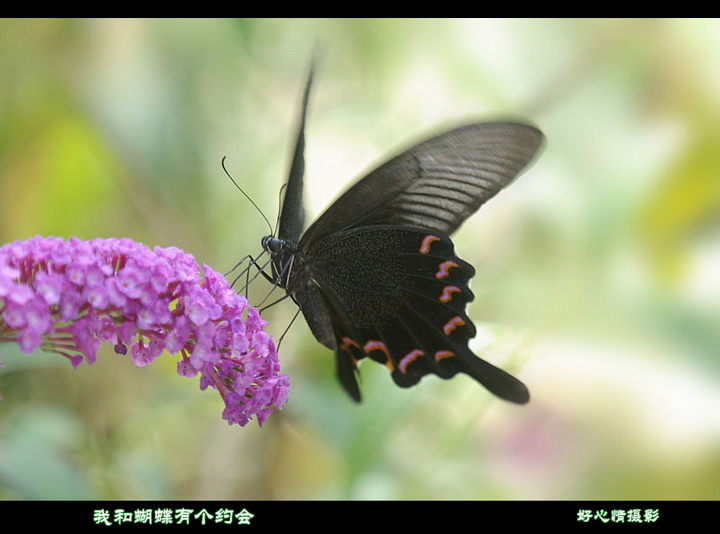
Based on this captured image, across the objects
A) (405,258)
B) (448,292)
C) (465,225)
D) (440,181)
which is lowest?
(448,292)

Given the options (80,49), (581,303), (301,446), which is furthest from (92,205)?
(581,303)

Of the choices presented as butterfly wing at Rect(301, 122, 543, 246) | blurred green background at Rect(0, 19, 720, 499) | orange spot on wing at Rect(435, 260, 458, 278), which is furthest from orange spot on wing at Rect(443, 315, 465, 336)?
blurred green background at Rect(0, 19, 720, 499)

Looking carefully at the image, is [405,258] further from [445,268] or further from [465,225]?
[465,225]

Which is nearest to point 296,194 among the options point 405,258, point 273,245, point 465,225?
point 273,245

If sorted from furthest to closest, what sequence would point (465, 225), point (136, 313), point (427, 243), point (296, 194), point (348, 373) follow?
1. point (465, 225)
2. point (348, 373)
3. point (427, 243)
4. point (296, 194)
5. point (136, 313)

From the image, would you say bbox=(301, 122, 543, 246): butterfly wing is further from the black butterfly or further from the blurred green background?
the blurred green background

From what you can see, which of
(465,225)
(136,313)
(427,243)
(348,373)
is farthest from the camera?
(465,225)

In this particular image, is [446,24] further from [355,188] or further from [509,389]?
[509,389]
